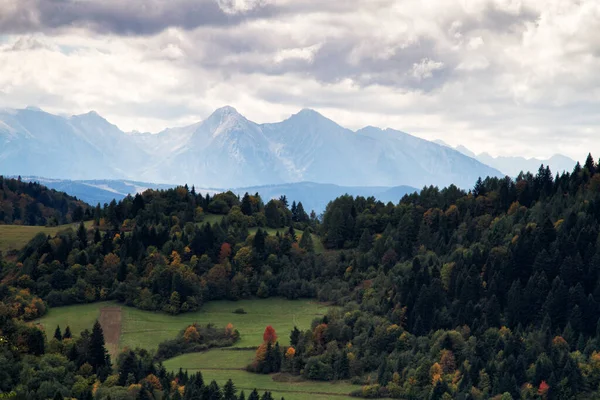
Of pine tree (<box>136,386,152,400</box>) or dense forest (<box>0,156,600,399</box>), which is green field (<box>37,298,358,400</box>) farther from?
pine tree (<box>136,386,152,400</box>)

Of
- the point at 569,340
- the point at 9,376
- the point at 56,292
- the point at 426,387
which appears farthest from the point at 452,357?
the point at 56,292

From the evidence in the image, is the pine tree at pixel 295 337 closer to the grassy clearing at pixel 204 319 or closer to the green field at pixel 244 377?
the grassy clearing at pixel 204 319

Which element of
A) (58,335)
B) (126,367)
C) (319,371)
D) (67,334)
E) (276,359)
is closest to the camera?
(126,367)

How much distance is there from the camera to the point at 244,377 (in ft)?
495

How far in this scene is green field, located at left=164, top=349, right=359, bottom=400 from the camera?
5605 inches

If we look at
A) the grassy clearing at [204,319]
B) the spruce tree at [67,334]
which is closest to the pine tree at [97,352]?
the spruce tree at [67,334]

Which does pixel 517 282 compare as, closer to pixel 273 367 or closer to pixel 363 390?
pixel 363 390

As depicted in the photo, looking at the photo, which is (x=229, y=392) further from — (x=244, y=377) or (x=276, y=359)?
(x=276, y=359)

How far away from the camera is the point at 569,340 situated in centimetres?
14275

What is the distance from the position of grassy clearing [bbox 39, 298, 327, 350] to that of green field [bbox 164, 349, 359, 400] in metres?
6.50

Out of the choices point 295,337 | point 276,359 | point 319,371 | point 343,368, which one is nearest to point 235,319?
point 295,337

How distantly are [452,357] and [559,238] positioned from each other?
36.5m

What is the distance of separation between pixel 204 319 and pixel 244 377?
37.5 m

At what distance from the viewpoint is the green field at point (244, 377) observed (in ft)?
467
